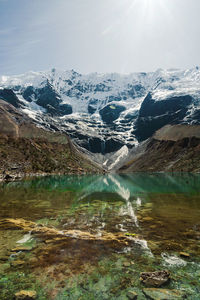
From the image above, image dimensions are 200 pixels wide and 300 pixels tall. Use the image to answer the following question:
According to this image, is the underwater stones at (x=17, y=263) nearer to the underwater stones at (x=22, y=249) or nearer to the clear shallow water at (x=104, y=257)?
the clear shallow water at (x=104, y=257)

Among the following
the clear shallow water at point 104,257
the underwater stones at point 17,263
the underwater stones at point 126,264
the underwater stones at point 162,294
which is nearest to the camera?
the underwater stones at point 162,294

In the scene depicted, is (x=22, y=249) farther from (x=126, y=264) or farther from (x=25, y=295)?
(x=126, y=264)

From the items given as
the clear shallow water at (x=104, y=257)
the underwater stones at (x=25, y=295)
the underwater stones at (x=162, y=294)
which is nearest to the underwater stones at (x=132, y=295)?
the clear shallow water at (x=104, y=257)

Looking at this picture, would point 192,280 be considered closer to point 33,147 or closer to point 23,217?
point 23,217

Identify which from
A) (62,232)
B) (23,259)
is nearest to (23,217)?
(62,232)

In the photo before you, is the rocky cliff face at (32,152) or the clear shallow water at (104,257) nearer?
the clear shallow water at (104,257)

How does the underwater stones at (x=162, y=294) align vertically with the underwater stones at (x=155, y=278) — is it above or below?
below
